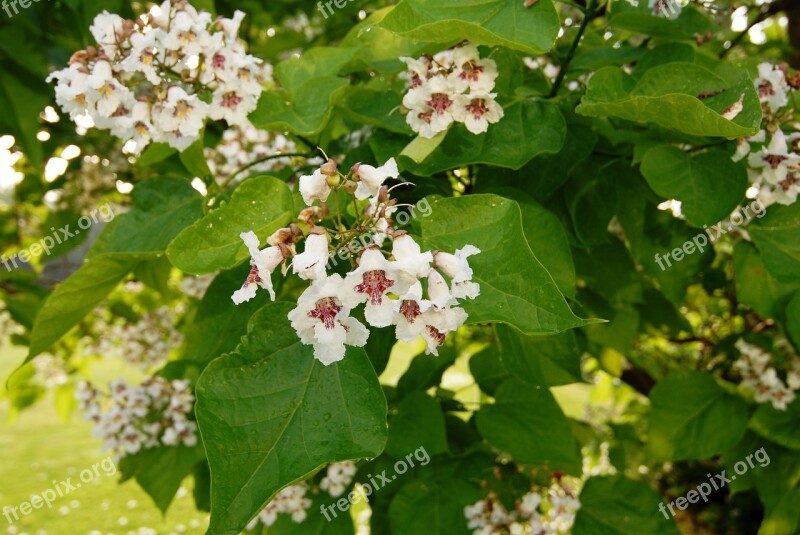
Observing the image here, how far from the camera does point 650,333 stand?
1.94 metres

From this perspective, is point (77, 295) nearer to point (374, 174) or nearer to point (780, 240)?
point (374, 174)

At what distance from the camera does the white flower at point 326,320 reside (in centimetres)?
63

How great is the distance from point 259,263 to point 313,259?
64 millimetres

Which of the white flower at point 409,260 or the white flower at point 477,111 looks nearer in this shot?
the white flower at point 409,260

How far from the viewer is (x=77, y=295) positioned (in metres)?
0.90

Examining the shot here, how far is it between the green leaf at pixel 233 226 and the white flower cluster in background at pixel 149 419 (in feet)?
2.44

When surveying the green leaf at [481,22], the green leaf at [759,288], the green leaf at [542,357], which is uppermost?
the green leaf at [481,22]

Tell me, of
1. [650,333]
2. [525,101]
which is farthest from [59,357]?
[525,101]

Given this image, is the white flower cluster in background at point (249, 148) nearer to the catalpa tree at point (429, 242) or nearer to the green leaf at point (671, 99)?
the catalpa tree at point (429, 242)

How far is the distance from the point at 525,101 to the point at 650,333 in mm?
1249

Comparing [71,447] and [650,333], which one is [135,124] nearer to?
[650,333]

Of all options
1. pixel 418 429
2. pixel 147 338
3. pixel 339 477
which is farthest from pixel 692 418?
pixel 147 338

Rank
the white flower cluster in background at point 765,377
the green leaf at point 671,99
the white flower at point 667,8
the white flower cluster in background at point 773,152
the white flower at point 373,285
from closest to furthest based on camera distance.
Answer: the white flower at point 373,285 → the green leaf at point 671,99 → the white flower cluster in background at point 773,152 → the white flower at point 667,8 → the white flower cluster in background at point 765,377

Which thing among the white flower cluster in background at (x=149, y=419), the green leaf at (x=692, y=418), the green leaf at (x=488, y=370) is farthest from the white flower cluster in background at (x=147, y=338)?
the green leaf at (x=692, y=418)
